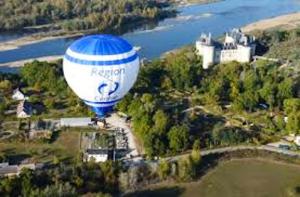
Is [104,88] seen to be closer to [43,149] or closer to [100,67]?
[100,67]

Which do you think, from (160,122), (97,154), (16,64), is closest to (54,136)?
(97,154)

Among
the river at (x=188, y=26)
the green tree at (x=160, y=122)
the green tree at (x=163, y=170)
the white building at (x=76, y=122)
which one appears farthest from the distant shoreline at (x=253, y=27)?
the green tree at (x=163, y=170)

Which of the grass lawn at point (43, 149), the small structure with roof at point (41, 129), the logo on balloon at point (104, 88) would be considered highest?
the logo on balloon at point (104, 88)

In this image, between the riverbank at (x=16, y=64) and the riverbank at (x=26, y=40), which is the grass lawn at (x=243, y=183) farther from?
the riverbank at (x=26, y=40)

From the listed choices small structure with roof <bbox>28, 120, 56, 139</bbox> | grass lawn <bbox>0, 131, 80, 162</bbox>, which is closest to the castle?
small structure with roof <bbox>28, 120, 56, 139</bbox>

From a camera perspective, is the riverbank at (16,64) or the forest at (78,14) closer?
the riverbank at (16,64)

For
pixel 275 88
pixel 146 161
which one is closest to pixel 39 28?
pixel 275 88

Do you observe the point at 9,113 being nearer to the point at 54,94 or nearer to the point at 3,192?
the point at 54,94
